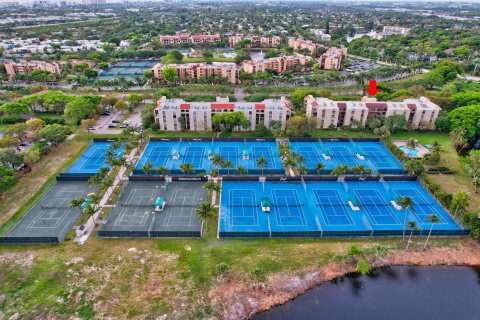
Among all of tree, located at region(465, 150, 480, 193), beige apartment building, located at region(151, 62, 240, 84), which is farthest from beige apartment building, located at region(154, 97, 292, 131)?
beige apartment building, located at region(151, 62, 240, 84)

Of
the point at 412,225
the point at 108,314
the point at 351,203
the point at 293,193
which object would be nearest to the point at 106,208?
the point at 108,314

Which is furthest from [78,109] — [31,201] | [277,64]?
[277,64]

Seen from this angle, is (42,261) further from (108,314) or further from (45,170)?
(45,170)

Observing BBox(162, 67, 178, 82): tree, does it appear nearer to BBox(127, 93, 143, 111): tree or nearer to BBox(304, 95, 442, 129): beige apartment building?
BBox(127, 93, 143, 111): tree

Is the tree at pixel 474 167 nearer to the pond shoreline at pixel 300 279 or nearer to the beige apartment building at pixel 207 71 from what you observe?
the pond shoreline at pixel 300 279

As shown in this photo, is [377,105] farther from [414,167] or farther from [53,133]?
[53,133]
